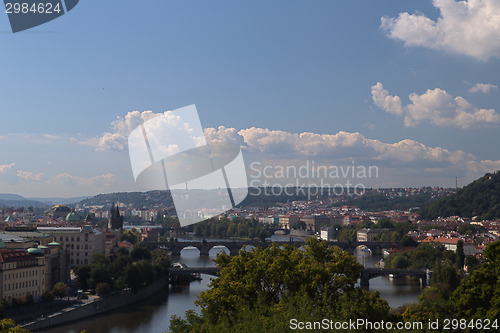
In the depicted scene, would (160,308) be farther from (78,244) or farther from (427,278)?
(427,278)

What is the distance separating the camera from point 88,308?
26297mm

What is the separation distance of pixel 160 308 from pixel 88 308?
12.4ft

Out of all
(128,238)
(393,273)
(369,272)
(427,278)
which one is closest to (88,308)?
(369,272)

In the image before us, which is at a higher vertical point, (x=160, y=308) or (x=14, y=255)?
(x=14, y=255)

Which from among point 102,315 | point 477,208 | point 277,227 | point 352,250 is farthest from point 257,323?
point 277,227

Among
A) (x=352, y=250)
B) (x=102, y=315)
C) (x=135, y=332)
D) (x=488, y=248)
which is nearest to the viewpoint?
(x=488, y=248)

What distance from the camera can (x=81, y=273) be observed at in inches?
1194

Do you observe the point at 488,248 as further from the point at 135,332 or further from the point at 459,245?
the point at 459,245

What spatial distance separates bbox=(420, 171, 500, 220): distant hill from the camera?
90.6 m

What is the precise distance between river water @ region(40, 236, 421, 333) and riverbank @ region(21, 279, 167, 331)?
283 mm

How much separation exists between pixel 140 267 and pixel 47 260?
5.08 m

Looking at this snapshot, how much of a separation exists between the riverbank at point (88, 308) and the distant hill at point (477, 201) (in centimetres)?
6599

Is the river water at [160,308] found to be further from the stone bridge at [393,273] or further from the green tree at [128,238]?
the green tree at [128,238]

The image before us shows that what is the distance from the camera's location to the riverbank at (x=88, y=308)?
914 inches
